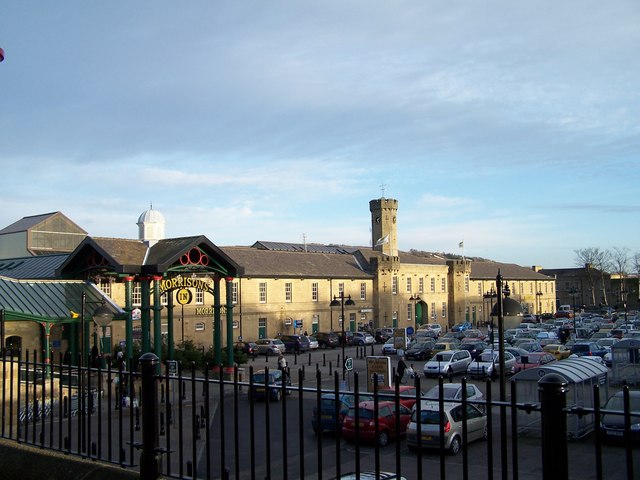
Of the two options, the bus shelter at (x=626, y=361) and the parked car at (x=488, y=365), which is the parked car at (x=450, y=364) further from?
the bus shelter at (x=626, y=361)

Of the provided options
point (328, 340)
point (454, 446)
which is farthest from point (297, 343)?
point (454, 446)

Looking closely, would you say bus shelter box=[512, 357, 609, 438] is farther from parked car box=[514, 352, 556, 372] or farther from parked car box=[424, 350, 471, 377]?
parked car box=[424, 350, 471, 377]

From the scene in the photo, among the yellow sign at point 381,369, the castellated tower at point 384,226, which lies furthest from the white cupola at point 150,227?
the castellated tower at point 384,226

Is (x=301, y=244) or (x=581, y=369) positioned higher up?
(x=301, y=244)

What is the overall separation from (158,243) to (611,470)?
22383 millimetres

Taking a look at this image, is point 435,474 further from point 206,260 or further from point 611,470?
point 206,260

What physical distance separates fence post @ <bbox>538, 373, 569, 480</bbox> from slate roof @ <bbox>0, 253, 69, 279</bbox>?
3193 centimetres

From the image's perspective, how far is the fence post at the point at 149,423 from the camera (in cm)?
591

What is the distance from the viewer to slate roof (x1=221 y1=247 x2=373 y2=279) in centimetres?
5628

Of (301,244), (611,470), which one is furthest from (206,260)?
(301,244)

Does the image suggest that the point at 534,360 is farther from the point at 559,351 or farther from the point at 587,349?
the point at 587,349

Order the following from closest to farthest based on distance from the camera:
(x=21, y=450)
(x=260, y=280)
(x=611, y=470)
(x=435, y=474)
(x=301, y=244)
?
(x=21, y=450), (x=611, y=470), (x=435, y=474), (x=260, y=280), (x=301, y=244)

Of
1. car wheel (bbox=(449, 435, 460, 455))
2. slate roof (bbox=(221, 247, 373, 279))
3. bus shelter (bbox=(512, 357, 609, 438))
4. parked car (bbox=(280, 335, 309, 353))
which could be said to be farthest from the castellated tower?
car wheel (bbox=(449, 435, 460, 455))

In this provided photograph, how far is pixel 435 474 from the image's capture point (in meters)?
14.4
